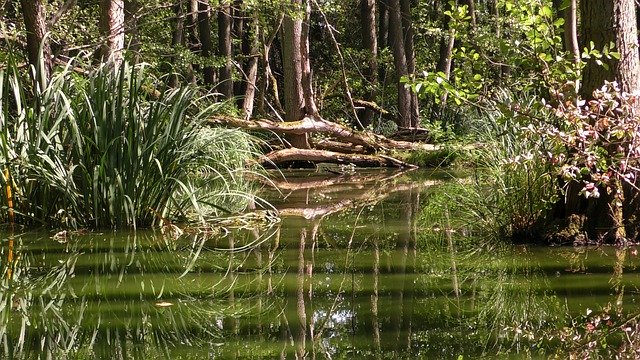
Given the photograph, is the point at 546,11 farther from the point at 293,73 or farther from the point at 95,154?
the point at 293,73

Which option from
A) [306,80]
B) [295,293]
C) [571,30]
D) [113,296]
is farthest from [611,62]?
[306,80]

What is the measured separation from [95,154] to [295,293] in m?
3.03

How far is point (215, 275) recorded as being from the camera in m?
5.69

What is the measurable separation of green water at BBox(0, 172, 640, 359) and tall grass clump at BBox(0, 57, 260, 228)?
1.12ft

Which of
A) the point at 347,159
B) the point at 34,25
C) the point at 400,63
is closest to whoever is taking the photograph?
the point at 34,25

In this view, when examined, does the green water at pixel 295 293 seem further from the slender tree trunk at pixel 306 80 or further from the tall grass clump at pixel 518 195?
the slender tree trunk at pixel 306 80

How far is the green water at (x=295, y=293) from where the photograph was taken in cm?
395

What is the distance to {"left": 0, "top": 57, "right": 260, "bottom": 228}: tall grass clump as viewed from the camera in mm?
7359

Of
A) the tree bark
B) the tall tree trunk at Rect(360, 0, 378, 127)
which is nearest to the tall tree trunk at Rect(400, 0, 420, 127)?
the tall tree trunk at Rect(360, 0, 378, 127)

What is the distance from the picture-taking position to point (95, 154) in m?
7.52

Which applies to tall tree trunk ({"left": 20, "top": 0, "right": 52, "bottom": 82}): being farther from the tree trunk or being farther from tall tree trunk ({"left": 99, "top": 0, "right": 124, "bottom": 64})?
the tree trunk

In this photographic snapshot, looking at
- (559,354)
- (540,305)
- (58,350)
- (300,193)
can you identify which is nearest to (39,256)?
(58,350)

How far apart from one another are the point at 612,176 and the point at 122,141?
359 centimetres

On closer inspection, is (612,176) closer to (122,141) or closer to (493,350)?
(493,350)
